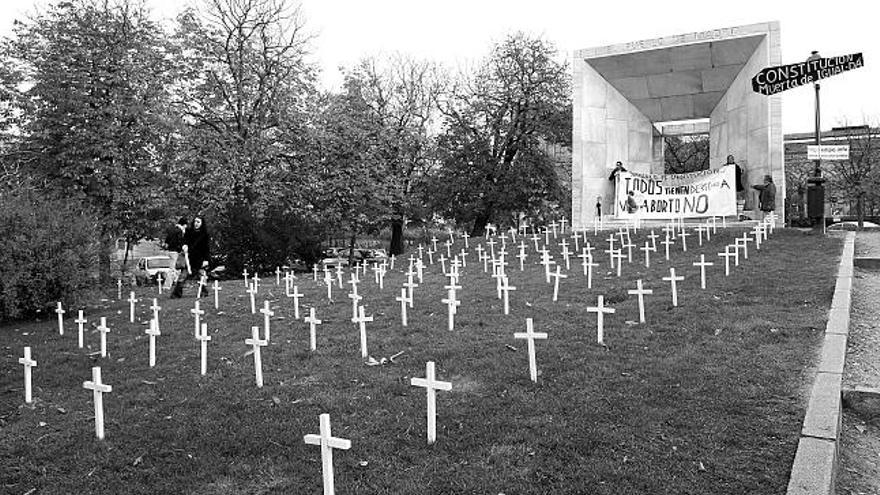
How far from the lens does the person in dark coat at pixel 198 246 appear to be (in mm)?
12875

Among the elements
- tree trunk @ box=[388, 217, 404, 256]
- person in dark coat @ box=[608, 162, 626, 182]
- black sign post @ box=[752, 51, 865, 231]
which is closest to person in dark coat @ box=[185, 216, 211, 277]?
person in dark coat @ box=[608, 162, 626, 182]

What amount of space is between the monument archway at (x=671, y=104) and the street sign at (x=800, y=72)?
101cm

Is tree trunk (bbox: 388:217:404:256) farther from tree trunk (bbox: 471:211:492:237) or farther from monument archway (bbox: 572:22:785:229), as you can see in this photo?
monument archway (bbox: 572:22:785:229)

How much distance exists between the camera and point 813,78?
16266mm

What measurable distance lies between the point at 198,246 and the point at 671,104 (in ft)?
60.6

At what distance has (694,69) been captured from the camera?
22.5 metres

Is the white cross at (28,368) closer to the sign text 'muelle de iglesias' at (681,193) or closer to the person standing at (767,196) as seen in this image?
the sign text 'muelle de iglesias' at (681,193)

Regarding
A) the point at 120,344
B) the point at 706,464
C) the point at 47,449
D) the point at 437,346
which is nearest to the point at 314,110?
the point at 120,344

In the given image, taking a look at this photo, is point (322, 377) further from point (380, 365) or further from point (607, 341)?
point (607, 341)

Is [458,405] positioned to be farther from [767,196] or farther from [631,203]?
[631,203]

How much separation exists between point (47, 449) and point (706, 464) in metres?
4.50

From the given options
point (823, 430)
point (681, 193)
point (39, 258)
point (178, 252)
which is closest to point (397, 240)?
point (681, 193)

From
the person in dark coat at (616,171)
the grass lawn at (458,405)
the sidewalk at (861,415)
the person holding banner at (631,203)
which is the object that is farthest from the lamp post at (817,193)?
the grass lawn at (458,405)

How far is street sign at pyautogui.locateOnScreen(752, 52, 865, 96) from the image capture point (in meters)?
15.5
